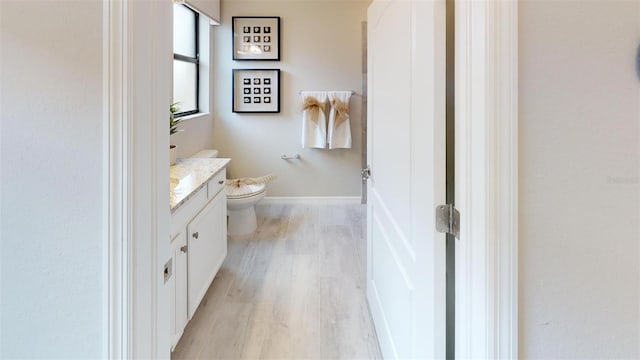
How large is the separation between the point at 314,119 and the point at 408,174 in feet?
11.8

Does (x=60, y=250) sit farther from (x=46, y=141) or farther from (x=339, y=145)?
(x=339, y=145)

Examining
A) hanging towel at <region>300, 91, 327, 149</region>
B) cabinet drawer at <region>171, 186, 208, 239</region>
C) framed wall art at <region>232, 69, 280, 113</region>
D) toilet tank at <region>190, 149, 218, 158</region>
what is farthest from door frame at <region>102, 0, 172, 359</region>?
framed wall art at <region>232, 69, 280, 113</region>

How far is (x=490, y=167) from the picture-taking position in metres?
0.92

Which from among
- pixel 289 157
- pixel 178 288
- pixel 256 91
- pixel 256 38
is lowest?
pixel 178 288

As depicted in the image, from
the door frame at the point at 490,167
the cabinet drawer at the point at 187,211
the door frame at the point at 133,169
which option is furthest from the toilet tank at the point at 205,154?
the door frame at the point at 490,167

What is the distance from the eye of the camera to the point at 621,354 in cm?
93

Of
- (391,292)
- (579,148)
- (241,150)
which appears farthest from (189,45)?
(579,148)

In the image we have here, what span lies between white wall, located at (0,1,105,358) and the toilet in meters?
3.02

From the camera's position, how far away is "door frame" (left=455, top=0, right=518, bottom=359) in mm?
891

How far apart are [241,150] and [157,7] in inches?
170

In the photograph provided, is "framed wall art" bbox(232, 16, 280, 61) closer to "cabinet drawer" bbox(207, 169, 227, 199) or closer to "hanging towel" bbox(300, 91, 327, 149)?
"hanging towel" bbox(300, 91, 327, 149)

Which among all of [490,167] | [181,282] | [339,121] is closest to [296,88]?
[339,121]

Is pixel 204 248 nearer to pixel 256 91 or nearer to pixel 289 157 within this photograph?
pixel 289 157

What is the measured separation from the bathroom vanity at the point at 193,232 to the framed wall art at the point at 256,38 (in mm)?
2174
